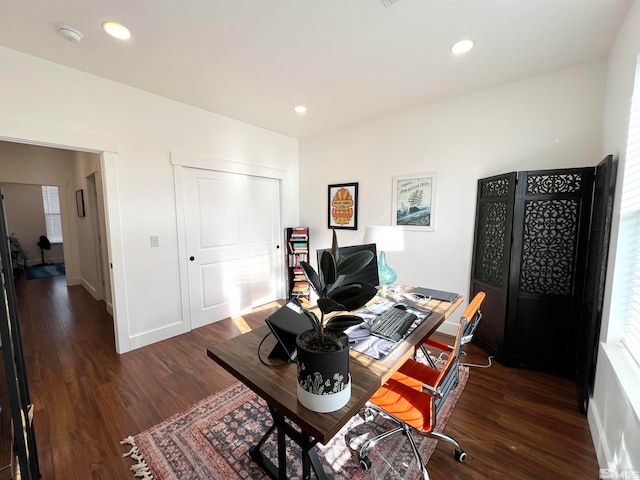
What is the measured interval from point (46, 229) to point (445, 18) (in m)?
9.88

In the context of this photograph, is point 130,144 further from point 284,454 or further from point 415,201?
point 415,201

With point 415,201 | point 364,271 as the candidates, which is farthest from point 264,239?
point 364,271

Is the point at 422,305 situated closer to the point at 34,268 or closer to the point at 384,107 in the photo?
the point at 384,107

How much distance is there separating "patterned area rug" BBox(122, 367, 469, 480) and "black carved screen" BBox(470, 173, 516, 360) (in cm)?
97

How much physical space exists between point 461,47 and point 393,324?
207cm

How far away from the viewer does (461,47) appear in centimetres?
192

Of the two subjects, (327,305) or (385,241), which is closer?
(327,305)

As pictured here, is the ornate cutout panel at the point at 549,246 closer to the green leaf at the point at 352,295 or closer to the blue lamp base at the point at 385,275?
the blue lamp base at the point at 385,275

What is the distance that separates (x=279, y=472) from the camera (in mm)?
1305

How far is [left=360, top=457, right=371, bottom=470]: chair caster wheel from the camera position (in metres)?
1.44

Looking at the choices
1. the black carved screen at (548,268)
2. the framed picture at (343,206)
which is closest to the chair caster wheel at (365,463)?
the black carved screen at (548,268)

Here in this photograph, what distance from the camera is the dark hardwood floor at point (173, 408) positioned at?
1.46 meters

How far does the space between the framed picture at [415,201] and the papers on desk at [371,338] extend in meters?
1.48

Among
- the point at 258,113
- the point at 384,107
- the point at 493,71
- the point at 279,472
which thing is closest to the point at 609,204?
the point at 493,71
